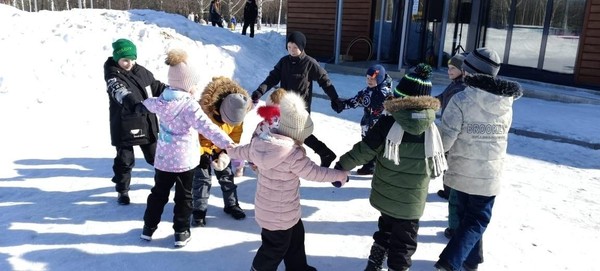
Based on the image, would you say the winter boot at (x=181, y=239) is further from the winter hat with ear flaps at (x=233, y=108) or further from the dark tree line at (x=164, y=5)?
the dark tree line at (x=164, y=5)

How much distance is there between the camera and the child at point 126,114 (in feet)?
12.3

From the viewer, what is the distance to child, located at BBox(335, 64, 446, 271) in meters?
2.69

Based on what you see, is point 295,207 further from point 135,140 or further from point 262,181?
point 135,140

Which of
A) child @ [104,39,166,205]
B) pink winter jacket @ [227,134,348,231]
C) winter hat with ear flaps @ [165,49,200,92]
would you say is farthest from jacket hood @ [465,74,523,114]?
child @ [104,39,166,205]

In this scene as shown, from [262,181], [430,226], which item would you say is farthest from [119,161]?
[430,226]

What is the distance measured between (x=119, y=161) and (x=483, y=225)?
10.1 feet

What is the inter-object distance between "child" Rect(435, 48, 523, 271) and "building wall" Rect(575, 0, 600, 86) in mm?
8613

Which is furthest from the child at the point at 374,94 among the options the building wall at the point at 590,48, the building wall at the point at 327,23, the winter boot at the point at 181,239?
the building wall at the point at 327,23

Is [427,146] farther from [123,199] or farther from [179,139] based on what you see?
[123,199]

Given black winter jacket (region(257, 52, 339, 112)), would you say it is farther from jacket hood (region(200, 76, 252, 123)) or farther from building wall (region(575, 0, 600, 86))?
building wall (region(575, 0, 600, 86))

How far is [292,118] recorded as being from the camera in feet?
8.68

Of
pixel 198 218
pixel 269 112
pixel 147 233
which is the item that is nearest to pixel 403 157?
pixel 269 112

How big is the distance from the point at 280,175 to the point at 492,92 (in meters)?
1.42

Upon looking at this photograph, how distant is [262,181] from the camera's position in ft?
9.05
